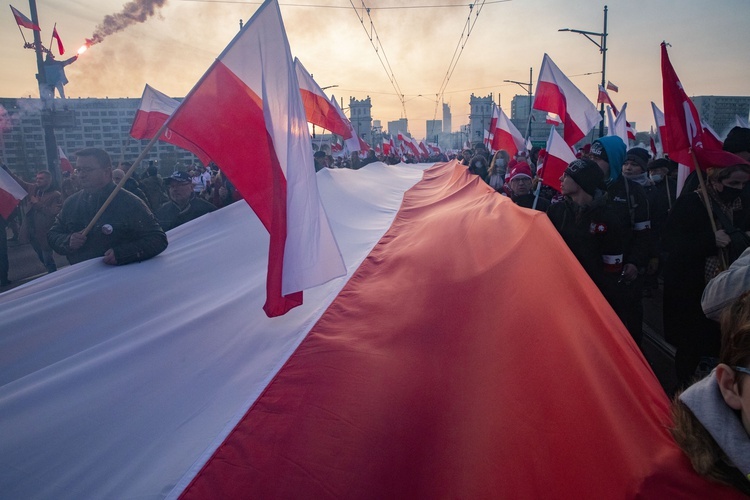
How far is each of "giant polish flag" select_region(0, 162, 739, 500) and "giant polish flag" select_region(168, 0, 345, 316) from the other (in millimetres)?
436

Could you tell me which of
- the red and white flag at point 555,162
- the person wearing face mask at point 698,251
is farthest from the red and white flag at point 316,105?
the person wearing face mask at point 698,251

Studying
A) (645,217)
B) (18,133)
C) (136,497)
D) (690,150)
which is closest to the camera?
(136,497)

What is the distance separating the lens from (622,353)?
5.47 ft

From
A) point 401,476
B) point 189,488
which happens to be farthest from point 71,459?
point 401,476

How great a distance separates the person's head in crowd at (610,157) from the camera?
429 cm

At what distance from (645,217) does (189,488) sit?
4.15m

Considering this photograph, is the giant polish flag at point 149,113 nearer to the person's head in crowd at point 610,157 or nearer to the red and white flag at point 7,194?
the red and white flag at point 7,194

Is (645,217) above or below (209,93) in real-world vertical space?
below

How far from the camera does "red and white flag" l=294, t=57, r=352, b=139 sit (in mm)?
8367

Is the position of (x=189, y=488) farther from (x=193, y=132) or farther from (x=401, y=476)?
(x=193, y=132)

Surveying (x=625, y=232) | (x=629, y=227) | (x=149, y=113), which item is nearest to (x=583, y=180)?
(x=625, y=232)

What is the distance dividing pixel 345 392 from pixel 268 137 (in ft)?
4.95

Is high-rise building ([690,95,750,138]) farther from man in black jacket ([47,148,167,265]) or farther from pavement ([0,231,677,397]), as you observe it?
man in black jacket ([47,148,167,265])

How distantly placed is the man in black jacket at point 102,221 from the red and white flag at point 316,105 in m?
4.84
